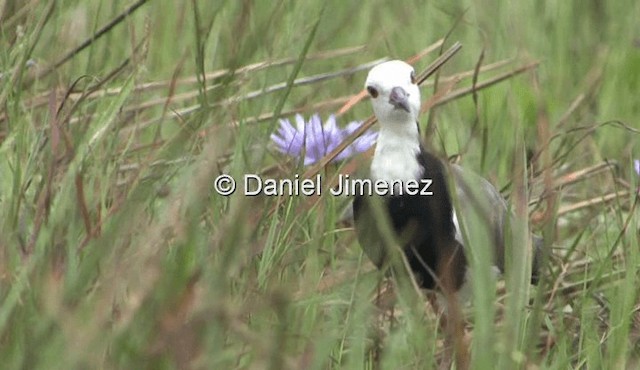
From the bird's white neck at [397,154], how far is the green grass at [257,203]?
33mm

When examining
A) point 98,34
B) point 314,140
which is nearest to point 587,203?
point 314,140

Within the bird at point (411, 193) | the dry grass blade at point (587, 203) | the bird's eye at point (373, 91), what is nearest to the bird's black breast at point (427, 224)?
the bird at point (411, 193)

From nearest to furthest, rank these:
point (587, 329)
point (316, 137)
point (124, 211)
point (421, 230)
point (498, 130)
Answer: point (124, 211) < point (587, 329) < point (421, 230) < point (316, 137) < point (498, 130)

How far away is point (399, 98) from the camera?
208 cm

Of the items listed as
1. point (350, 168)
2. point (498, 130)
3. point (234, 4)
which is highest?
point (234, 4)

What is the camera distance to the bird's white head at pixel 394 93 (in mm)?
2092

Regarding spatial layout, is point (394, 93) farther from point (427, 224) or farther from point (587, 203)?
point (587, 203)

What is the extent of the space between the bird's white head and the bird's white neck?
1 cm

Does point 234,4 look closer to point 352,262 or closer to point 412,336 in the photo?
point 352,262

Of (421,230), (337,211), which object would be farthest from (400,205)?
(337,211)

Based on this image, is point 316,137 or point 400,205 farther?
point 316,137

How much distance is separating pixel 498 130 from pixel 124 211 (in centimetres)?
158

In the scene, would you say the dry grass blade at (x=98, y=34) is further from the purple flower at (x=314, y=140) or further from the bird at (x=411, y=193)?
the bird at (x=411, y=193)

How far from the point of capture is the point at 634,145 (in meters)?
2.96
